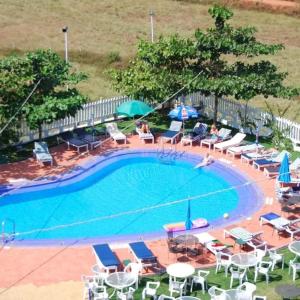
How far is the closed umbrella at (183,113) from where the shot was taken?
2991 centimetres

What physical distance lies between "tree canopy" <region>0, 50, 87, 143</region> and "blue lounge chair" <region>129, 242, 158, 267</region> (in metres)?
8.44

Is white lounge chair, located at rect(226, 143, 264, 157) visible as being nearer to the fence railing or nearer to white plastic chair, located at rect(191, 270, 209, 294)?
the fence railing

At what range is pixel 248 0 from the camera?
58.8 meters

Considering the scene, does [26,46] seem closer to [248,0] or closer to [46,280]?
[248,0]

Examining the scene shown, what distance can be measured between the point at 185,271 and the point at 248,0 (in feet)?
146

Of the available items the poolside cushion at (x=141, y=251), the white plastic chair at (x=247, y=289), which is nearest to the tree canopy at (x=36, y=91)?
the poolside cushion at (x=141, y=251)

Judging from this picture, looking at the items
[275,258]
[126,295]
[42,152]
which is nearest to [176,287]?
[126,295]

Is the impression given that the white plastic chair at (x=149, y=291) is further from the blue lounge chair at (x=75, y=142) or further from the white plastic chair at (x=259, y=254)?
the blue lounge chair at (x=75, y=142)

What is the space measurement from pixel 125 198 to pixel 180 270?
7.54 metres

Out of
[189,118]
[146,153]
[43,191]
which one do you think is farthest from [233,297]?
[189,118]

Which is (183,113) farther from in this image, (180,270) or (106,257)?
(180,270)

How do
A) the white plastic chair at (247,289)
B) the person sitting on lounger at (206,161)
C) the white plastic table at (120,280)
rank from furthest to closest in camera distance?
the person sitting on lounger at (206,161), the white plastic table at (120,280), the white plastic chair at (247,289)

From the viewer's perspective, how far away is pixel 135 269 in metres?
18.3

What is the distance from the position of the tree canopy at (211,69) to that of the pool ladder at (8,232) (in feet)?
32.1
